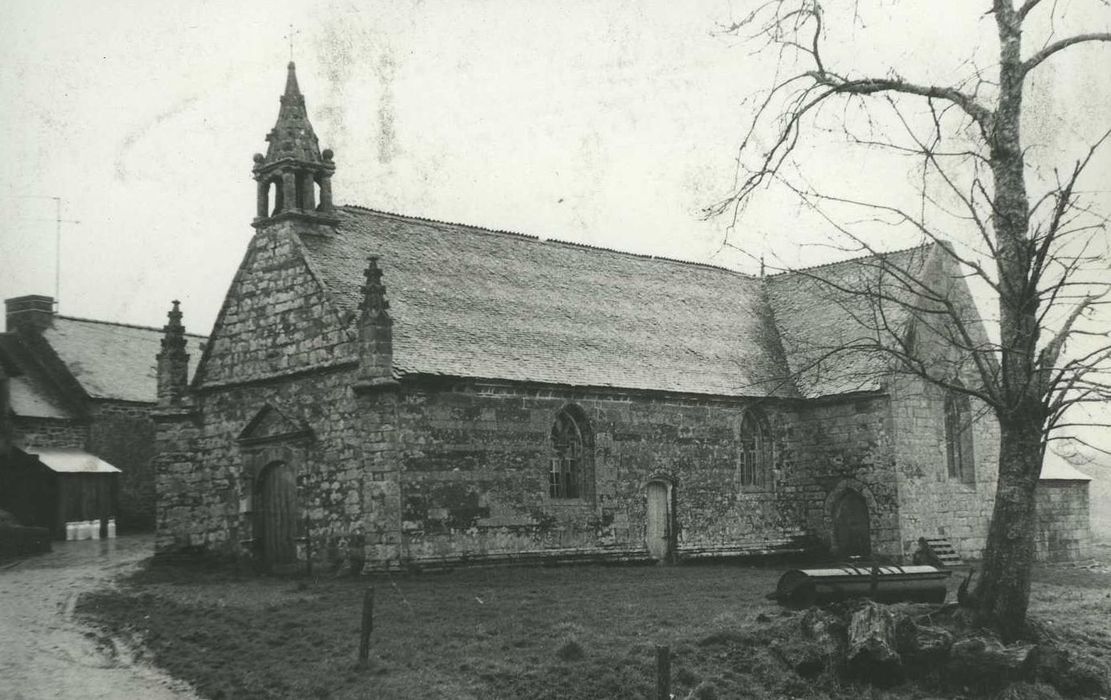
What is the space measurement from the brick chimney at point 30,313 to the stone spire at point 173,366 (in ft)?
44.4

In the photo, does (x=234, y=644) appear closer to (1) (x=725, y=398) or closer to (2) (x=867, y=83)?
(2) (x=867, y=83)

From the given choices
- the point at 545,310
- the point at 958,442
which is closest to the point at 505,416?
the point at 545,310

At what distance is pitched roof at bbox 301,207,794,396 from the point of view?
93.2 feet

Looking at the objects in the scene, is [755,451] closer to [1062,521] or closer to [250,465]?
[1062,521]

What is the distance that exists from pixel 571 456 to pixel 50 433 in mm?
19879

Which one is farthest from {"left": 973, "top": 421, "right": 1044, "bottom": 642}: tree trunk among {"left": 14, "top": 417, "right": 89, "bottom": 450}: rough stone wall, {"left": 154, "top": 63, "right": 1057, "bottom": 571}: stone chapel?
{"left": 14, "top": 417, "right": 89, "bottom": 450}: rough stone wall

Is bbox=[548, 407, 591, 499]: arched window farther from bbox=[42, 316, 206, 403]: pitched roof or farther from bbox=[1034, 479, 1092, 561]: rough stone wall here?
bbox=[42, 316, 206, 403]: pitched roof

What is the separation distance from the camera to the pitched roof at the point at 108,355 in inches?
1614

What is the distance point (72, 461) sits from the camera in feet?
125

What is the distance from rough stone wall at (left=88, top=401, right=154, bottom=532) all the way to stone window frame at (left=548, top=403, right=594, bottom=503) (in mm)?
18260

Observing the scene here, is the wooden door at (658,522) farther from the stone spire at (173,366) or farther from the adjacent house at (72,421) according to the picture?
the adjacent house at (72,421)

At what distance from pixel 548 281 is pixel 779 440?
28.1 ft

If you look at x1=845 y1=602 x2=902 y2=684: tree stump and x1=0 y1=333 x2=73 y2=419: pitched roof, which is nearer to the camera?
x1=845 y1=602 x2=902 y2=684: tree stump

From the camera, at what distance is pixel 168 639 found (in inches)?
766
